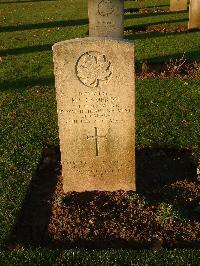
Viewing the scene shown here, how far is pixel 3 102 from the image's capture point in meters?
8.91

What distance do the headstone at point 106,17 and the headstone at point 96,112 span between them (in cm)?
697

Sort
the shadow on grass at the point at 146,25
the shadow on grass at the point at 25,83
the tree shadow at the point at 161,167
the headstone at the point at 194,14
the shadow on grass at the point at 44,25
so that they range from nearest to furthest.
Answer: the tree shadow at the point at 161,167 < the shadow on grass at the point at 25,83 < the headstone at the point at 194,14 < the shadow on grass at the point at 146,25 < the shadow on grass at the point at 44,25

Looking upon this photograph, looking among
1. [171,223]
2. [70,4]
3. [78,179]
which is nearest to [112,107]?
[78,179]

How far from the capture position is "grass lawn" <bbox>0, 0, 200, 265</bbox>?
14.8ft

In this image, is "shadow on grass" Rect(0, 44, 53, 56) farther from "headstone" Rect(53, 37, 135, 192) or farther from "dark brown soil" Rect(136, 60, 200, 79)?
"headstone" Rect(53, 37, 135, 192)

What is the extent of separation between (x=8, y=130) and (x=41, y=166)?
4.88 ft

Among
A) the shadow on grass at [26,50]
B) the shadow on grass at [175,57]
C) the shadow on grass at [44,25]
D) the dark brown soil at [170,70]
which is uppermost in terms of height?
the shadow on grass at [44,25]

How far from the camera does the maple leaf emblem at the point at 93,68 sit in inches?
188

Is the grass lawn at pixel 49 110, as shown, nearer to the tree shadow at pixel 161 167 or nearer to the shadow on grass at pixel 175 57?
the shadow on grass at pixel 175 57

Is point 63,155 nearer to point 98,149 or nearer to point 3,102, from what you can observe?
point 98,149

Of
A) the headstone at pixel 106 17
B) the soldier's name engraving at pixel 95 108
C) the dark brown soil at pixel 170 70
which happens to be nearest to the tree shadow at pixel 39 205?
the soldier's name engraving at pixel 95 108

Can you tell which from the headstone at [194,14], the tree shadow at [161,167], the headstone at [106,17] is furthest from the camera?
the headstone at [194,14]

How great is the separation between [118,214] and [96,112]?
1.20m

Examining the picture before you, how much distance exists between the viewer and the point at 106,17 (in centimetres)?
1168
